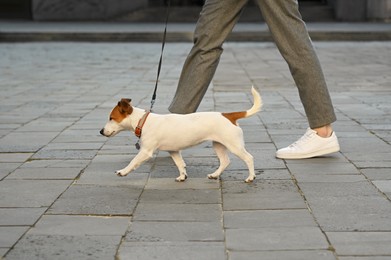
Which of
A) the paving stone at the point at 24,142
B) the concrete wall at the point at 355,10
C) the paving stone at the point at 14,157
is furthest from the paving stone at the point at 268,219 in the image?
the concrete wall at the point at 355,10

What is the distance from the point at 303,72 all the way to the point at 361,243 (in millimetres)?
1968

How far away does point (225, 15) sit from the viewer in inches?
199

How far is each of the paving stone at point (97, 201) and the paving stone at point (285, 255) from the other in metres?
0.82

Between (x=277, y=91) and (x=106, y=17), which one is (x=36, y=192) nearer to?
(x=277, y=91)

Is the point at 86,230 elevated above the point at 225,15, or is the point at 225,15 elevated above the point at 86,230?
the point at 225,15

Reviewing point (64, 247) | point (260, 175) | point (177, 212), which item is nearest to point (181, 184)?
point (260, 175)

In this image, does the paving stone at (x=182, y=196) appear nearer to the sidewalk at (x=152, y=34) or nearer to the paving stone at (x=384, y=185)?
the paving stone at (x=384, y=185)

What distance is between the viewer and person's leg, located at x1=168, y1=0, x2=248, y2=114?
506 cm

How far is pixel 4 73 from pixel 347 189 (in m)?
8.33

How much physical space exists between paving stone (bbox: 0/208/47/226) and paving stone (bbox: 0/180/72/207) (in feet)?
0.32

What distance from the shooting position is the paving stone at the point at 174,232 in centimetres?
330

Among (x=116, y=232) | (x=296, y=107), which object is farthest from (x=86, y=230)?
(x=296, y=107)

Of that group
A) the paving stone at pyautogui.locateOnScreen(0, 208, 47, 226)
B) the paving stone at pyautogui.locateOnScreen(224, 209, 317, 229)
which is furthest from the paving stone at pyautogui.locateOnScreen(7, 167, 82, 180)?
the paving stone at pyautogui.locateOnScreen(224, 209, 317, 229)

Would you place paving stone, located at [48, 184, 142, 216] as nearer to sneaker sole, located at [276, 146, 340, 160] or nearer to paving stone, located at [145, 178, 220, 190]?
paving stone, located at [145, 178, 220, 190]
